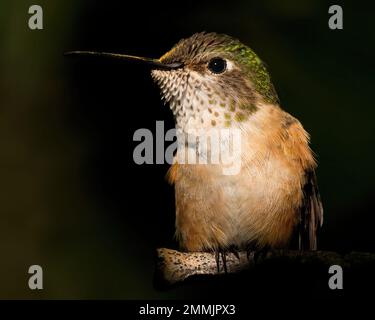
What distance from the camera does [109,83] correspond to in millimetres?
6438

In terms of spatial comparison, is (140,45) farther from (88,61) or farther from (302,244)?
(302,244)

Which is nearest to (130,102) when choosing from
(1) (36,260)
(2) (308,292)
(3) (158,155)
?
(3) (158,155)

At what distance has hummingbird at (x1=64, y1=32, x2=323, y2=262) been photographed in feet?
14.1

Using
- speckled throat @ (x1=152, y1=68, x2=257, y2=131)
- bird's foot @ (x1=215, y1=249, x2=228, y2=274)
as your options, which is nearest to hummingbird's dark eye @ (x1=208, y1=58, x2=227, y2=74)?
speckled throat @ (x1=152, y1=68, x2=257, y2=131)

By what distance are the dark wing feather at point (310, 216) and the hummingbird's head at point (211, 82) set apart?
2.34 ft

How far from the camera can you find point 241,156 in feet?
14.1

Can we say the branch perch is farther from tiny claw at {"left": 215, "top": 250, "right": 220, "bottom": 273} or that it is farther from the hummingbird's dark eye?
the hummingbird's dark eye

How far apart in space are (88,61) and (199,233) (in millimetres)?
2833

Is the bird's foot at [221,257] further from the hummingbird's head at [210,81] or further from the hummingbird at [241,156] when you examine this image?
the hummingbird's head at [210,81]

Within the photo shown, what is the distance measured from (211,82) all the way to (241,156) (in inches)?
23.0

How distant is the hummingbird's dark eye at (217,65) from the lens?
4574mm

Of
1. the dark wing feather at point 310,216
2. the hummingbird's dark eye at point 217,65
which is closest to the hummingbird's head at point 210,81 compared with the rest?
the hummingbird's dark eye at point 217,65

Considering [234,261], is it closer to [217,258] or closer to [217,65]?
[217,258]

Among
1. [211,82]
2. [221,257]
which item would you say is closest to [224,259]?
[221,257]
